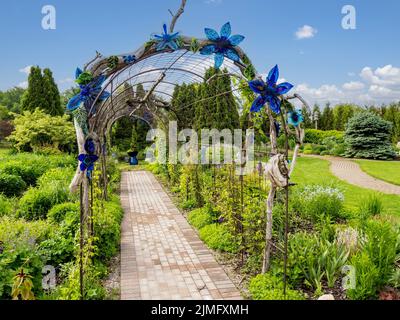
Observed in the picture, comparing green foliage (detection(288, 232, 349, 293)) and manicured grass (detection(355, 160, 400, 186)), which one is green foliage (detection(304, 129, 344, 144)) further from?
green foliage (detection(288, 232, 349, 293))

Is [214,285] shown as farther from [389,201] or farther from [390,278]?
[389,201]

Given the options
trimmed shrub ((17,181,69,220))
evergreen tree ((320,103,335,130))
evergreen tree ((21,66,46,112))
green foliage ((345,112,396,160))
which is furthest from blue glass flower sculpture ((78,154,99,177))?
evergreen tree ((320,103,335,130))

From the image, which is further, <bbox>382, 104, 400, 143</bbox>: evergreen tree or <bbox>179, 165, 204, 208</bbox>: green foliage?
<bbox>382, 104, 400, 143</bbox>: evergreen tree

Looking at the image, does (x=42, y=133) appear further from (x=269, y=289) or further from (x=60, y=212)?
(x=269, y=289)

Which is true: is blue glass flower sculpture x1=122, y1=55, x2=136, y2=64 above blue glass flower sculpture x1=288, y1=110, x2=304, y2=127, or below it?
above

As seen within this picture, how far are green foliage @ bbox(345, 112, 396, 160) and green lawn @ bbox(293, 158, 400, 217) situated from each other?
352cm

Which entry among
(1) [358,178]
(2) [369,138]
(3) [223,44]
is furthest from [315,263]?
(2) [369,138]

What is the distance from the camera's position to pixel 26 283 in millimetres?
2424

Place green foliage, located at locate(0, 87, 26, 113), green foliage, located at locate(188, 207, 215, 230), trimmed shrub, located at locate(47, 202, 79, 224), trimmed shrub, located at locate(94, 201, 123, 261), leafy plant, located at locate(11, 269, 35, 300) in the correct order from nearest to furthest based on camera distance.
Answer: leafy plant, located at locate(11, 269, 35, 300) < trimmed shrub, located at locate(94, 201, 123, 261) < trimmed shrub, located at locate(47, 202, 79, 224) < green foliage, located at locate(188, 207, 215, 230) < green foliage, located at locate(0, 87, 26, 113)

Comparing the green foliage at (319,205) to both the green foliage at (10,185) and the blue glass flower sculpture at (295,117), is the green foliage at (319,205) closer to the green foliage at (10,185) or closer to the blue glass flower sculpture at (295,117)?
the blue glass flower sculpture at (295,117)

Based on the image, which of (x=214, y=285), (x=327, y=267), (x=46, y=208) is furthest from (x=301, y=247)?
(x=46, y=208)

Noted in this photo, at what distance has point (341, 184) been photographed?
9070 mm

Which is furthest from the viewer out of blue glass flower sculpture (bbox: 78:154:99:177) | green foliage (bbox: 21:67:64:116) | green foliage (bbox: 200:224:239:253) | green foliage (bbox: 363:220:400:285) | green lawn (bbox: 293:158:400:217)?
green foliage (bbox: 21:67:64:116)

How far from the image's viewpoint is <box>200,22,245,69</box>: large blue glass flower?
3.17 metres
